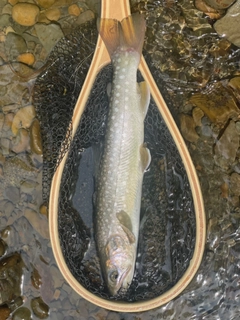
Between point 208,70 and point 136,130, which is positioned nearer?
point 136,130

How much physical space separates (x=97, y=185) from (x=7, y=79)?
115cm

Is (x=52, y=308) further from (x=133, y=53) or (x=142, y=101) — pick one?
(x=133, y=53)

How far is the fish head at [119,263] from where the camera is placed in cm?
242

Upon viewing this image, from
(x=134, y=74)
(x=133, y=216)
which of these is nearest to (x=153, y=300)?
(x=133, y=216)

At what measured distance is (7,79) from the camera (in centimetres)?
298

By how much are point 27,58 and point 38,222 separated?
1.23m

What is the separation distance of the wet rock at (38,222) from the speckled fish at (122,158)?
1.93ft

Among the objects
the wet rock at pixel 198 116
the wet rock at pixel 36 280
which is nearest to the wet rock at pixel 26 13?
the wet rock at pixel 198 116

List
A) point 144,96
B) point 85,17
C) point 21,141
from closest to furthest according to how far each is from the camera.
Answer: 1. point 144,96
2. point 85,17
3. point 21,141

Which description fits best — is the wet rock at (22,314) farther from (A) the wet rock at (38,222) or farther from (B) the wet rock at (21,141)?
(B) the wet rock at (21,141)

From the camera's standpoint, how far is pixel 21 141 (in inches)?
115

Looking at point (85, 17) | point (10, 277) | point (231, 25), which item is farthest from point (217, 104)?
point (10, 277)

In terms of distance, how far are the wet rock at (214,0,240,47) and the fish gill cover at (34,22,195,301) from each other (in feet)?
1.74

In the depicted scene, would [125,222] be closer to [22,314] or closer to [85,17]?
[22,314]
